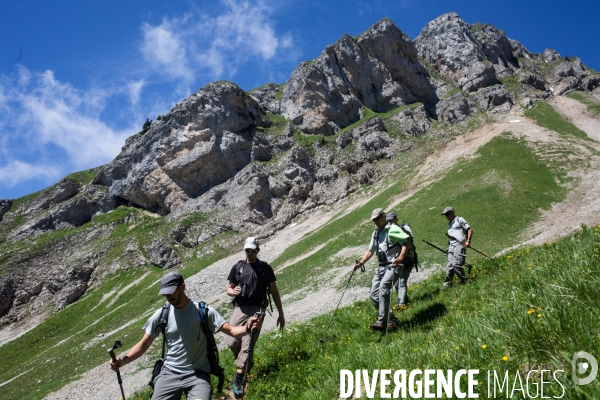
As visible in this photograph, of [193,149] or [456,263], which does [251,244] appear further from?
[193,149]

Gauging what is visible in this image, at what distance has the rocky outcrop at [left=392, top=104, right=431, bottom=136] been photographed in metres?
77.9

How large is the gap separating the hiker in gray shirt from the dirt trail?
25.7ft

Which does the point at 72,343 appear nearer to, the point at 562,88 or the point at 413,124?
the point at 413,124

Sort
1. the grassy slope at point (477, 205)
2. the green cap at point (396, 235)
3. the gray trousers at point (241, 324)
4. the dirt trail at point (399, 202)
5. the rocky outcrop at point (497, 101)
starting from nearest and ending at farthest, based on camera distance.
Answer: the gray trousers at point (241, 324), the green cap at point (396, 235), the dirt trail at point (399, 202), the grassy slope at point (477, 205), the rocky outcrop at point (497, 101)

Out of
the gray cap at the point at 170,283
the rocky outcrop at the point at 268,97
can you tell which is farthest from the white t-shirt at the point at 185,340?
the rocky outcrop at the point at 268,97

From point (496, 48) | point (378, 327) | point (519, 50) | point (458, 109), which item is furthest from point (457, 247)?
point (519, 50)

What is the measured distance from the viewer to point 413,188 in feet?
171

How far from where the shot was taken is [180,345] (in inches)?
221

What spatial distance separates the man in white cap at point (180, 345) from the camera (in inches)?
211

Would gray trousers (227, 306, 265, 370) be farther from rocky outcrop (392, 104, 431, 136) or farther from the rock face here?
the rock face

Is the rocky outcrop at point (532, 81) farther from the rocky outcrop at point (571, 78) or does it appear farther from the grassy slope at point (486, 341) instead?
the grassy slope at point (486, 341)

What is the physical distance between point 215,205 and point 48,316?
36935 mm

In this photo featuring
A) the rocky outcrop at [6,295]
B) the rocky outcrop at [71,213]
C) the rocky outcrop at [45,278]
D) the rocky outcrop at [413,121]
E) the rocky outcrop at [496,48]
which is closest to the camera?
the rocky outcrop at [6,295]

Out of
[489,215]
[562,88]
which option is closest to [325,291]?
[489,215]
